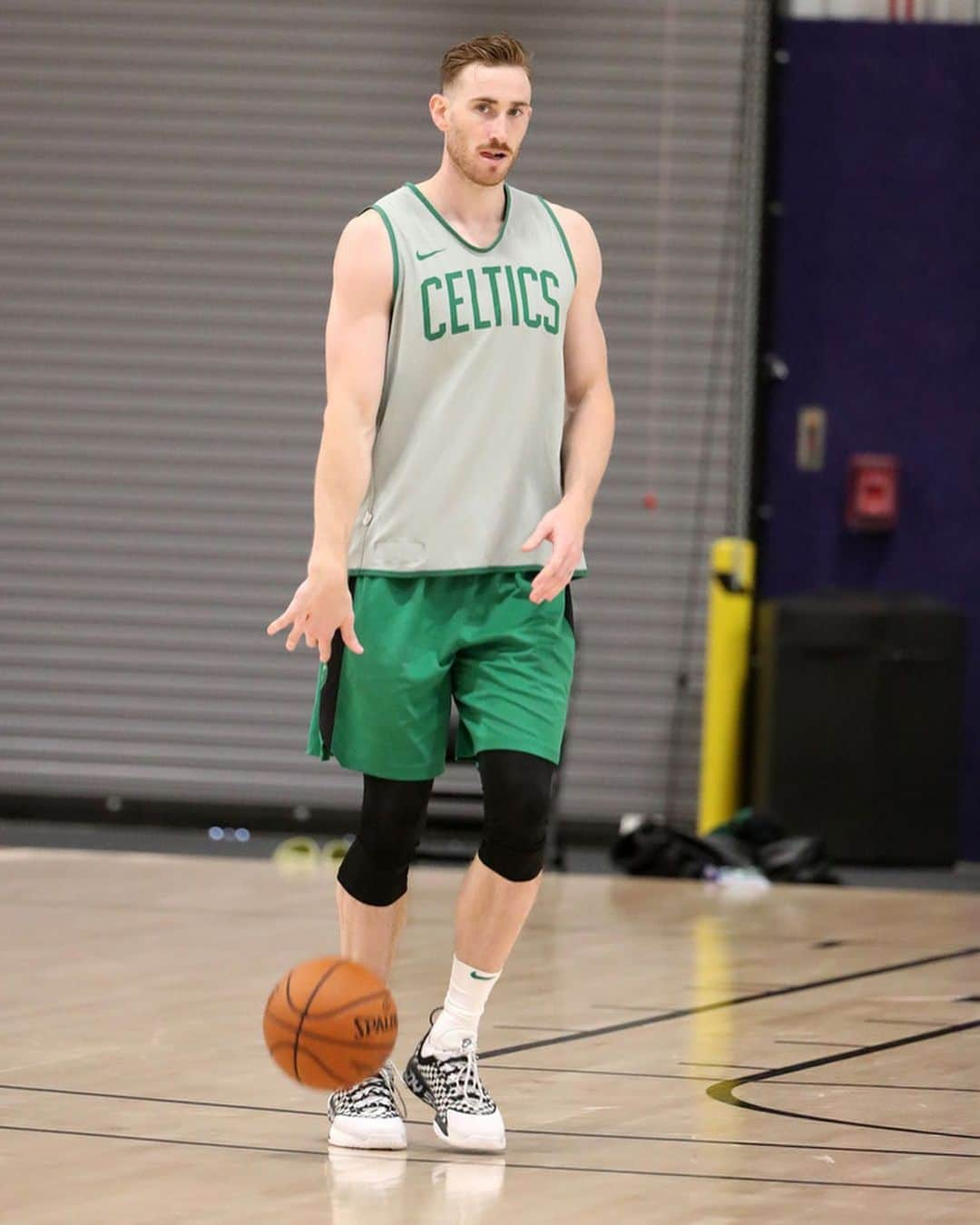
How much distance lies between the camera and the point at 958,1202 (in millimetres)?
3459

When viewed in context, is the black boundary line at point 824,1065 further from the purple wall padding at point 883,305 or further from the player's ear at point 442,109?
the purple wall padding at point 883,305

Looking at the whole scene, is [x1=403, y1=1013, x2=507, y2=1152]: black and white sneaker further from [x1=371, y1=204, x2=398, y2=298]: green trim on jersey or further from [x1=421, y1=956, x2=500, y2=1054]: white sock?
[x1=371, y1=204, x2=398, y2=298]: green trim on jersey

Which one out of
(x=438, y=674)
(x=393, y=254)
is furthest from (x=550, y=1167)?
(x=393, y=254)

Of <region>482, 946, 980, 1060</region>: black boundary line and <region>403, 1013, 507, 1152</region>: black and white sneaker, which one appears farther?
<region>482, 946, 980, 1060</region>: black boundary line

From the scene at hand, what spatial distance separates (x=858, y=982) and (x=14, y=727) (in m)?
5.99

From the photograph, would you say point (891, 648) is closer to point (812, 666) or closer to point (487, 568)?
point (812, 666)

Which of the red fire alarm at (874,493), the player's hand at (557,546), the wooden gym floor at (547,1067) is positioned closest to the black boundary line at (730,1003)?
the wooden gym floor at (547,1067)

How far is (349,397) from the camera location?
149 inches

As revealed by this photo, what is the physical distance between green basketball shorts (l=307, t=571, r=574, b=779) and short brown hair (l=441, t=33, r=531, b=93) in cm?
89

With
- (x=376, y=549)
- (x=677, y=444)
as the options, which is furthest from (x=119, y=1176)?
(x=677, y=444)

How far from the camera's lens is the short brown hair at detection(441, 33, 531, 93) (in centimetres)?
382

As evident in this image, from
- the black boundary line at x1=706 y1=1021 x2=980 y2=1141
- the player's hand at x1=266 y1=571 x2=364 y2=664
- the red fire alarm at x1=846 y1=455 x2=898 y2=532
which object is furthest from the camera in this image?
the red fire alarm at x1=846 y1=455 x2=898 y2=532

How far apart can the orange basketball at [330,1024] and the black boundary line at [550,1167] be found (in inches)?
6.9

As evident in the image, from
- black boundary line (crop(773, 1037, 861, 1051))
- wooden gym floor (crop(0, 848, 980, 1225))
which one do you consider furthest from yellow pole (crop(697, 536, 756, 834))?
black boundary line (crop(773, 1037, 861, 1051))
